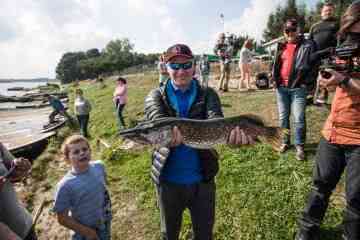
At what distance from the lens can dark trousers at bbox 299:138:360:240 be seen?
293cm

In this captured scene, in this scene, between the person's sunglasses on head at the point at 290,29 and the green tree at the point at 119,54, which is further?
the green tree at the point at 119,54

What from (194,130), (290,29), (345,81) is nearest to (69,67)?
(290,29)

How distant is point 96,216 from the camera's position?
3508 mm

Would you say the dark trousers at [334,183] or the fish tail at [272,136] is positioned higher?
the fish tail at [272,136]

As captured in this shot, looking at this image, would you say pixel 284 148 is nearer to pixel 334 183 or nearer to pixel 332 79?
pixel 334 183

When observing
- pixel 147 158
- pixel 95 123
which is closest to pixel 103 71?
pixel 95 123

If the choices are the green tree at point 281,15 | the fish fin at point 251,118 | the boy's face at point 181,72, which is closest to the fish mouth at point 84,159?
the boy's face at point 181,72

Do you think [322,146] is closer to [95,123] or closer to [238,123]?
[238,123]

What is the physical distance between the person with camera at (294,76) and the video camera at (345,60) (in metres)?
2.28

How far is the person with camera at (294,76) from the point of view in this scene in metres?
5.39

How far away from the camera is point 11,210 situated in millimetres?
2898

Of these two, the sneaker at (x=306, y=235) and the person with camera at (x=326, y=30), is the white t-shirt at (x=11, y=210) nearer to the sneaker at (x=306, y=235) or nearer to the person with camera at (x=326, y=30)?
the sneaker at (x=306, y=235)

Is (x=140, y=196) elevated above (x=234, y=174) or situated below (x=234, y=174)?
below

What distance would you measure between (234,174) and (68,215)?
11.0ft
